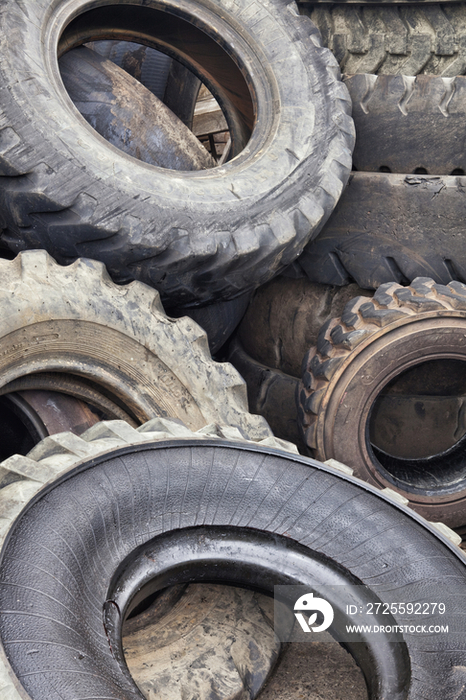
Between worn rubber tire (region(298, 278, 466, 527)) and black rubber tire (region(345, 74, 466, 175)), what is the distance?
526 mm

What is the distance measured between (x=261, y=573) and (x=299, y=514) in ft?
0.51

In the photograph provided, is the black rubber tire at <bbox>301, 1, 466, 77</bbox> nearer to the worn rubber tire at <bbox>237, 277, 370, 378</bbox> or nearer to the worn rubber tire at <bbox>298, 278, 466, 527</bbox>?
the worn rubber tire at <bbox>237, 277, 370, 378</bbox>

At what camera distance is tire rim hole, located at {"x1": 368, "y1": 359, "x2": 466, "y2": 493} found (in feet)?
7.53

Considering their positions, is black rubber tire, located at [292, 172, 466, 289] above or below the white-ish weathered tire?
above

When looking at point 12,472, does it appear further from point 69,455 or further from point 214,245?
point 214,245

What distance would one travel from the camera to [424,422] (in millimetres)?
2328

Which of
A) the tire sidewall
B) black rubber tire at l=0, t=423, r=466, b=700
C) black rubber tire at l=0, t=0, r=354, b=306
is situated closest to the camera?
black rubber tire at l=0, t=423, r=466, b=700

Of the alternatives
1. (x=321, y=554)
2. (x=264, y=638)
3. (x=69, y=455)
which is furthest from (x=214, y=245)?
(x=264, y=638)

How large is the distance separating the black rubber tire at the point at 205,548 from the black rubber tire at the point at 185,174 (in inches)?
26.9

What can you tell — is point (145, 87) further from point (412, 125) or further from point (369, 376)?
point (369, 376)

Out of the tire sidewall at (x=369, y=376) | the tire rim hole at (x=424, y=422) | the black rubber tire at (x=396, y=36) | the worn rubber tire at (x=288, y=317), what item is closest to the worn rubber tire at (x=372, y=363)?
the tire sidewall at (x=369, y=376)

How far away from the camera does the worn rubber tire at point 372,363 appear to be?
2.00 m

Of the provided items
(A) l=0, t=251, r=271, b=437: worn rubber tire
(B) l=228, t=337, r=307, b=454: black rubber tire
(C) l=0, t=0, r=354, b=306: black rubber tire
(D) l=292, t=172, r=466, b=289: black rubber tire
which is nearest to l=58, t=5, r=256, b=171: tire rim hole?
(C) l=0, t=0, r=354, b=306: black rubber tire

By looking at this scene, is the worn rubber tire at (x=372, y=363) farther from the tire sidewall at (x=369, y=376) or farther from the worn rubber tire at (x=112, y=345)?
the worn rubber tire at (x=112, y=345)
